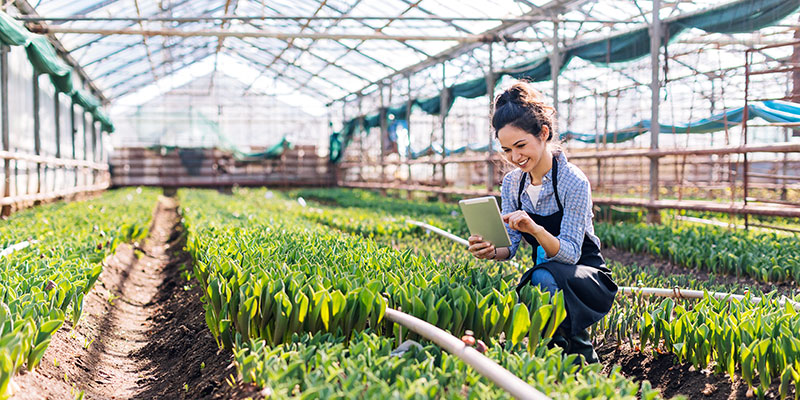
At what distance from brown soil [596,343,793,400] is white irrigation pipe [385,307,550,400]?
56 centimetres

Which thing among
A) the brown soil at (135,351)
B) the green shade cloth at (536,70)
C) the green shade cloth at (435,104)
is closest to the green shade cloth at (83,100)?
the green shade cloth at (435,104)

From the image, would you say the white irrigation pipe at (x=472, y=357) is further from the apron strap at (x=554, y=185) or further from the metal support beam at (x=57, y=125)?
the metal support beam at (x=57, y=125)

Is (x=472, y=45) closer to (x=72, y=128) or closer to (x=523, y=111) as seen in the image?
(x=72, y=128)

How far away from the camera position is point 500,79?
12.5 m

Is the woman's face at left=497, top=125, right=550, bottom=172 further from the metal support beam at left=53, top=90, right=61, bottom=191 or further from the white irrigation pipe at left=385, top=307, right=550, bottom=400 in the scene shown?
the metal support beam at left=53, top=90, right=61, bottom=191

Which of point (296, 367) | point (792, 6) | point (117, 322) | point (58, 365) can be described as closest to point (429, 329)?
point (296, 367)

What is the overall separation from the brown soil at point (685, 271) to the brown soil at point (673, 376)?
108 centimetres

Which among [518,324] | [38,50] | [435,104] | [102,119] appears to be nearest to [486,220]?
[518,324]

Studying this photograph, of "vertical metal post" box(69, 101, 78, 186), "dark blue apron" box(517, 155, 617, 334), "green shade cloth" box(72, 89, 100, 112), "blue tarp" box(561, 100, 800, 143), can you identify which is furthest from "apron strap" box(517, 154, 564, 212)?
"vertical metal post" box(69, 101, 78, 186)

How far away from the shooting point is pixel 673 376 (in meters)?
2.54

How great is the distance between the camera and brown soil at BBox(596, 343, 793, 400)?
7.53 ft

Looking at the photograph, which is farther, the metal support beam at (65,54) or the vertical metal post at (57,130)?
the vertical metal post at (57,130)

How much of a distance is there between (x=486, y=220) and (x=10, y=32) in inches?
292

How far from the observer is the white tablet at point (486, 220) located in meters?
2.80
